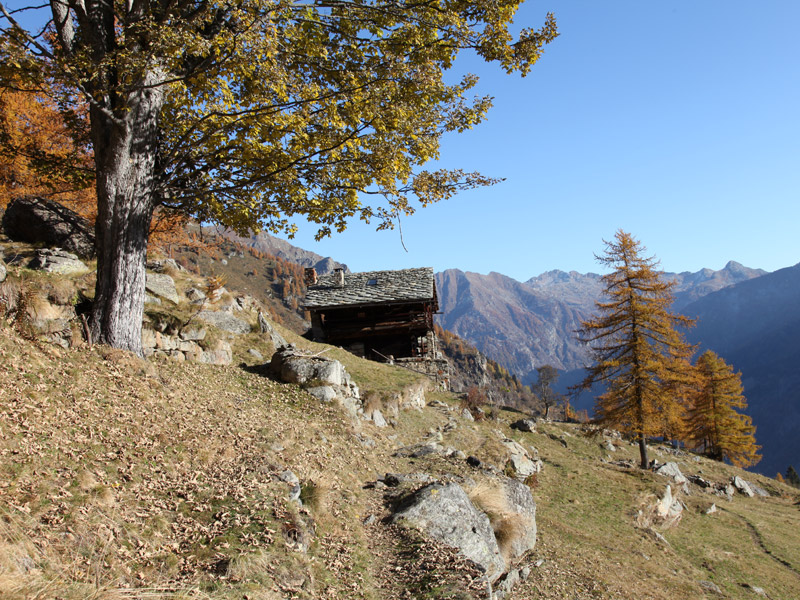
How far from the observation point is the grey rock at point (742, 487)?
25172 millimetres

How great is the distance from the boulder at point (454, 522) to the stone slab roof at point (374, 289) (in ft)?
66.0

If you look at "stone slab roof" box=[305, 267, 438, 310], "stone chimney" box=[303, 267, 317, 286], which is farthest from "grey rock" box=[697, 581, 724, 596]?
"stone chimney" box=[303, 267, 317, 286]

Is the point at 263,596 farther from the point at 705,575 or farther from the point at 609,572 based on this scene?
the point at 705,575

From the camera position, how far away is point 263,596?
4.66 meters

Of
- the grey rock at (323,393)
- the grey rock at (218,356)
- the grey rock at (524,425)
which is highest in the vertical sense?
the grey rock at (218,356)

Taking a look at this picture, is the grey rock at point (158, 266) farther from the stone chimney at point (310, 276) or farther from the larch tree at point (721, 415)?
the larch tree at point (721, 415)

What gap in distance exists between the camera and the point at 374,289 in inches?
1198

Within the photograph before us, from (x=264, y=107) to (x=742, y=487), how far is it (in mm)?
31073

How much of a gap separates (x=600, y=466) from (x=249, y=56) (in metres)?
20.6

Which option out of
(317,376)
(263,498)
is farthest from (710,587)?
(263,498)

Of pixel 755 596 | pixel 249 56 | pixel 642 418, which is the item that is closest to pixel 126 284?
pixel 249 56

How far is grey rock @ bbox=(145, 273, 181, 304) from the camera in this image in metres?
13.0

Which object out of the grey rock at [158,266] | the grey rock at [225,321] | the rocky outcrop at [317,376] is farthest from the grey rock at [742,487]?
the grey rock at [158,266]

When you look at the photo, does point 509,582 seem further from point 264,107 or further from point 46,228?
point 46,228
